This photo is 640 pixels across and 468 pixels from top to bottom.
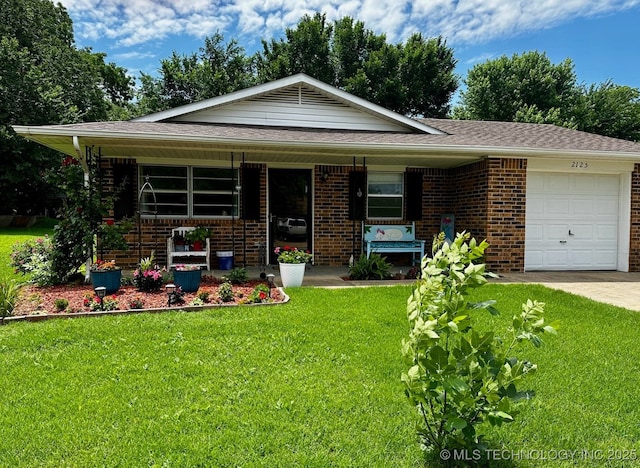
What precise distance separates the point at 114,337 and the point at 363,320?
8.53 feet

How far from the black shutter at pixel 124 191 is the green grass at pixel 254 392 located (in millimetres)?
4029

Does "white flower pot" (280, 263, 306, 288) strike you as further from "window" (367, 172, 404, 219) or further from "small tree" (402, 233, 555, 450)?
"small tree" (402, 233, 555, 450)

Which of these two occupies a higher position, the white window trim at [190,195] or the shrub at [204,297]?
the white window trim at [190,195]

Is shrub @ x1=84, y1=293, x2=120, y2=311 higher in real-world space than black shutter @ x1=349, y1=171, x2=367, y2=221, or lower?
lower

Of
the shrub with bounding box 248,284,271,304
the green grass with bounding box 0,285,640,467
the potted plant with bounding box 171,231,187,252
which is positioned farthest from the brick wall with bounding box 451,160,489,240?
the potted plant with bounding box 171,231,187,252

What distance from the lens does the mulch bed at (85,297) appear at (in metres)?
5.15

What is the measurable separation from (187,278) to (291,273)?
61.4 inches

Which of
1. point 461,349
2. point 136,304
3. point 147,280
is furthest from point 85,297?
point 461,349

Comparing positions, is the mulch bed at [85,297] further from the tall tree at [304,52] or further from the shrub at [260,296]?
the tall tree at [304,52]

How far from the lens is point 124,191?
8.24 meters

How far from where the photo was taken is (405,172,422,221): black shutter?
9711mm

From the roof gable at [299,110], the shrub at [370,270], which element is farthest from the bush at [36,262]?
the shrub at [370,270]

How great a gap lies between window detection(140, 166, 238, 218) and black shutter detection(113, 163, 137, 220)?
1.04 feet

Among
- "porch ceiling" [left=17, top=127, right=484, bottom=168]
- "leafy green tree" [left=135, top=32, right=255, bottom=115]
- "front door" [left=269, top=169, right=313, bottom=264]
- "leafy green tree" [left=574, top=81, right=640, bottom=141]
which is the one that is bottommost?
"front door" [left=269, top=169, right=313, bottom=264]
